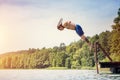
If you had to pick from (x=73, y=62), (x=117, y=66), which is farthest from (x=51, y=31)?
(x=73, y=62)

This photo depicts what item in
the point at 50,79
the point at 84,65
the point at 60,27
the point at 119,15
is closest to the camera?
the point at 60,27

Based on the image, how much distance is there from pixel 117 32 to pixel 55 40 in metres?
3.41

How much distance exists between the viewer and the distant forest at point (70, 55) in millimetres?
12664

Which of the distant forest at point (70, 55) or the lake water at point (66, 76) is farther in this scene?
the distant forest at point (70, 55)

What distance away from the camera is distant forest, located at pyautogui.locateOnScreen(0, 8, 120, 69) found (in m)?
12.7

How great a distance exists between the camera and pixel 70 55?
14578 mm

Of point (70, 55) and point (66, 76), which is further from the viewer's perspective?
point (70, 55)

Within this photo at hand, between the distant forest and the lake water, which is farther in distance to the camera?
the distant forest

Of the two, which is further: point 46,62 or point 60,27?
point 46,62

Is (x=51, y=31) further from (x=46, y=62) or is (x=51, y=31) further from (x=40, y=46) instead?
(x=46, y=62)

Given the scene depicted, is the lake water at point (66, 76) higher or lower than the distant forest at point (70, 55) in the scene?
lower

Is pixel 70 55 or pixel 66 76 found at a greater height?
pixel 70 55

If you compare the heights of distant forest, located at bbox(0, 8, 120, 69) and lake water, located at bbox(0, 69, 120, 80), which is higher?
distant forest, located at bbox(0, 8, 120, 69)

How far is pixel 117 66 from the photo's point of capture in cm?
1118
